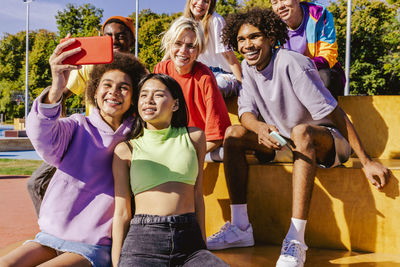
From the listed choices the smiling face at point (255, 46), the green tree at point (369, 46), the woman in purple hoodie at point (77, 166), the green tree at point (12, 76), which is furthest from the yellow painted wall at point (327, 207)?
the green tree at point (12, 76)

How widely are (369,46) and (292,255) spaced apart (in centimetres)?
2670

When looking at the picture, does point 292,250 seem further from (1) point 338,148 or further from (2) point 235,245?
(1) point 338,148

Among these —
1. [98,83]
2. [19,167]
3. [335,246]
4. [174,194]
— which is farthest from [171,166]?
[19,167]

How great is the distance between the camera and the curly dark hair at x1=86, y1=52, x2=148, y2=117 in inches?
98.0

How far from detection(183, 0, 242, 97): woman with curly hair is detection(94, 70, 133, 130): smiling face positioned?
1.64m

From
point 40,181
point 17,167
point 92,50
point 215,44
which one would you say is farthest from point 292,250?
point 17,167

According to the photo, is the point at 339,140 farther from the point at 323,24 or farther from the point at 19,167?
the point at 19,167

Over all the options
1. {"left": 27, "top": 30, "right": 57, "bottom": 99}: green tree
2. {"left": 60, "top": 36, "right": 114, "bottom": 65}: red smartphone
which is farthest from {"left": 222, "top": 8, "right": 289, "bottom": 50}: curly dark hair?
{"left": 27, "top": 30, "right": 57, "bottom": 99}: green tree

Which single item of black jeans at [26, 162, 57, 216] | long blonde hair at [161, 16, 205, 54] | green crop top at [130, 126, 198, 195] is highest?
long blonde hair at [161, 16, 205, 54]

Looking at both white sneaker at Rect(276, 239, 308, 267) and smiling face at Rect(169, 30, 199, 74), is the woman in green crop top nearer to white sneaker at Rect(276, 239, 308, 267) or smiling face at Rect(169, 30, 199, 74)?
white sneaker at Rect(276, 239, 308, 267)

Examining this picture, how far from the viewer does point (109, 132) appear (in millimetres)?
2361

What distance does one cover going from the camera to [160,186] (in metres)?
2.14

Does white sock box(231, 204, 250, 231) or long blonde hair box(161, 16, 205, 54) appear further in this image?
long blonde hair box(161, 16, 205, 54)

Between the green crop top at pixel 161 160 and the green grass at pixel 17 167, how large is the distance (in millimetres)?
9186
